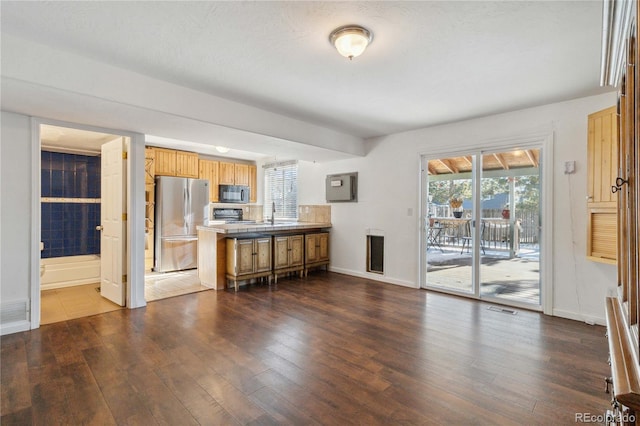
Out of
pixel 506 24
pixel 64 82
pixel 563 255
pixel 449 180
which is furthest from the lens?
pixel 449 180

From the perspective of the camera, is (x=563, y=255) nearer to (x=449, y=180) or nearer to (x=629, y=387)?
(x=449, y=180)

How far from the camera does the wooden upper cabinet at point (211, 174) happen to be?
7.01 metres

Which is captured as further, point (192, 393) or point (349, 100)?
point (349, 100)

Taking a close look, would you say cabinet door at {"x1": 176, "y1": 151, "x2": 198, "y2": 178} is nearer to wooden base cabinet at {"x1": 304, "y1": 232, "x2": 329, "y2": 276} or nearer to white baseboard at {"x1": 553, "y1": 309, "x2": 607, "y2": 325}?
wooden base cabinet at {"x1": 304, "y1": 232, "x2": 329, "y2": 276}

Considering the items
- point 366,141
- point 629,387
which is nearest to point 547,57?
point 629,387

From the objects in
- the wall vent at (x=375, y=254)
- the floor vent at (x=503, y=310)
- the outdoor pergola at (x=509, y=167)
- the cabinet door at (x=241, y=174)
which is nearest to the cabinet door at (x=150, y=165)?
the cabinet door at (x=241, y=174)

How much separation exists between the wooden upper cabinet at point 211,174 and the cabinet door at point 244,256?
2.79 metres

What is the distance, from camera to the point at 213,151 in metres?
6.87

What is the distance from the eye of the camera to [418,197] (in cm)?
493

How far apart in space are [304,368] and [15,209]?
337 cm

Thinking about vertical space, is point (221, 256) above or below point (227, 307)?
above

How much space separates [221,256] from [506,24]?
14.5 ft

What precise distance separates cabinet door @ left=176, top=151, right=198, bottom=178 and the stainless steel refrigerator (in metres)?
0.28

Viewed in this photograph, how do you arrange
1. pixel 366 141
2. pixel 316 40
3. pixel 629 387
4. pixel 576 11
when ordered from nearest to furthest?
pixel 629 387 → pixel 576 11 → pixel 316 40 → pixel 366 141
